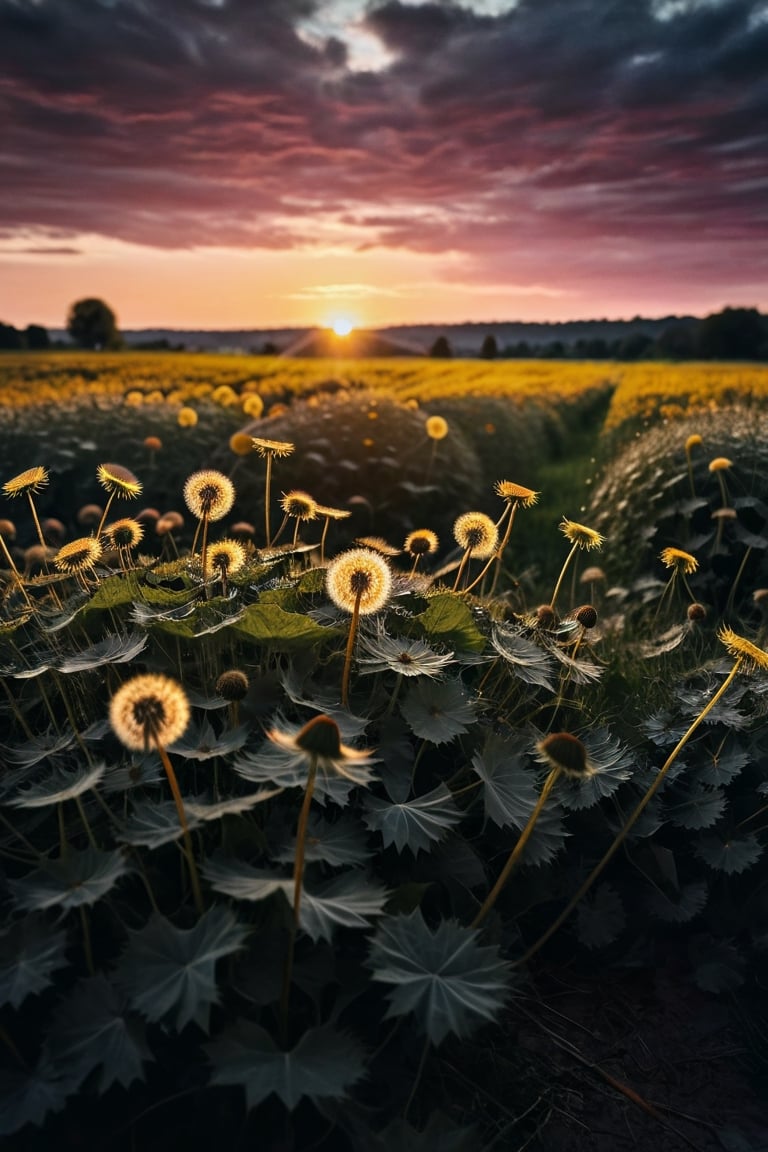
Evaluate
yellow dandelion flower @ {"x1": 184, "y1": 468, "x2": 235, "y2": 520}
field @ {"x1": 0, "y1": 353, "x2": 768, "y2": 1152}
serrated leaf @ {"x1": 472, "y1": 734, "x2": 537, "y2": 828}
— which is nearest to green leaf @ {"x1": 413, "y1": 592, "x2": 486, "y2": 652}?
field @ {"x1": 0, "y1": 353, "x2": 768, "y2": 1152}

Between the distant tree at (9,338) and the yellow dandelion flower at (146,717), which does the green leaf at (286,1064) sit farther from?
the distant tree at (9,338)

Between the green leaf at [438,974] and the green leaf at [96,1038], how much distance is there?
47 cm

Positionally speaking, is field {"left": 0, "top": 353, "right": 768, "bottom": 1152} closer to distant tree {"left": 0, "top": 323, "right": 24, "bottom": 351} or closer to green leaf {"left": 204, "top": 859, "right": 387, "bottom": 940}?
green leaf {"left": 204, "top": 859, "right": 387, "bottom": 940}

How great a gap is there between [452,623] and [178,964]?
124 cm

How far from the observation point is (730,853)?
2.66 m

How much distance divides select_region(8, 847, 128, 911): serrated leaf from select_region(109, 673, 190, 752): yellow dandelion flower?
10.2 inches

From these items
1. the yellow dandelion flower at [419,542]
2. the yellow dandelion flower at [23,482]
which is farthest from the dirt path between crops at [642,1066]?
the yellow dandelion flower at [23,482]

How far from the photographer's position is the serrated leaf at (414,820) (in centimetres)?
196

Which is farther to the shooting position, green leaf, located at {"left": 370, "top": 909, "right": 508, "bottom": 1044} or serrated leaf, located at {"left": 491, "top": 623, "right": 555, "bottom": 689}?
serrated leaf, located at {"left": 491, "top": 623, "right": 555, "bottom": 689}

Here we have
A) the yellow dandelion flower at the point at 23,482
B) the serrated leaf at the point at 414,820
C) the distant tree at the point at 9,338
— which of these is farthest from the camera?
the distant tree at the point at 9,338

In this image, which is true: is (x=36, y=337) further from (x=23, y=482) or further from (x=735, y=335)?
(x=23, y=482)

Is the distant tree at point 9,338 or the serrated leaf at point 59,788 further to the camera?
the distant tree at point 9,338

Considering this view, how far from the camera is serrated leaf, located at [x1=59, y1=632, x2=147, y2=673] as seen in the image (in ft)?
7.02

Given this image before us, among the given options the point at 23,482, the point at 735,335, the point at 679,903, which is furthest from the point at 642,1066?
the point at 735,335
